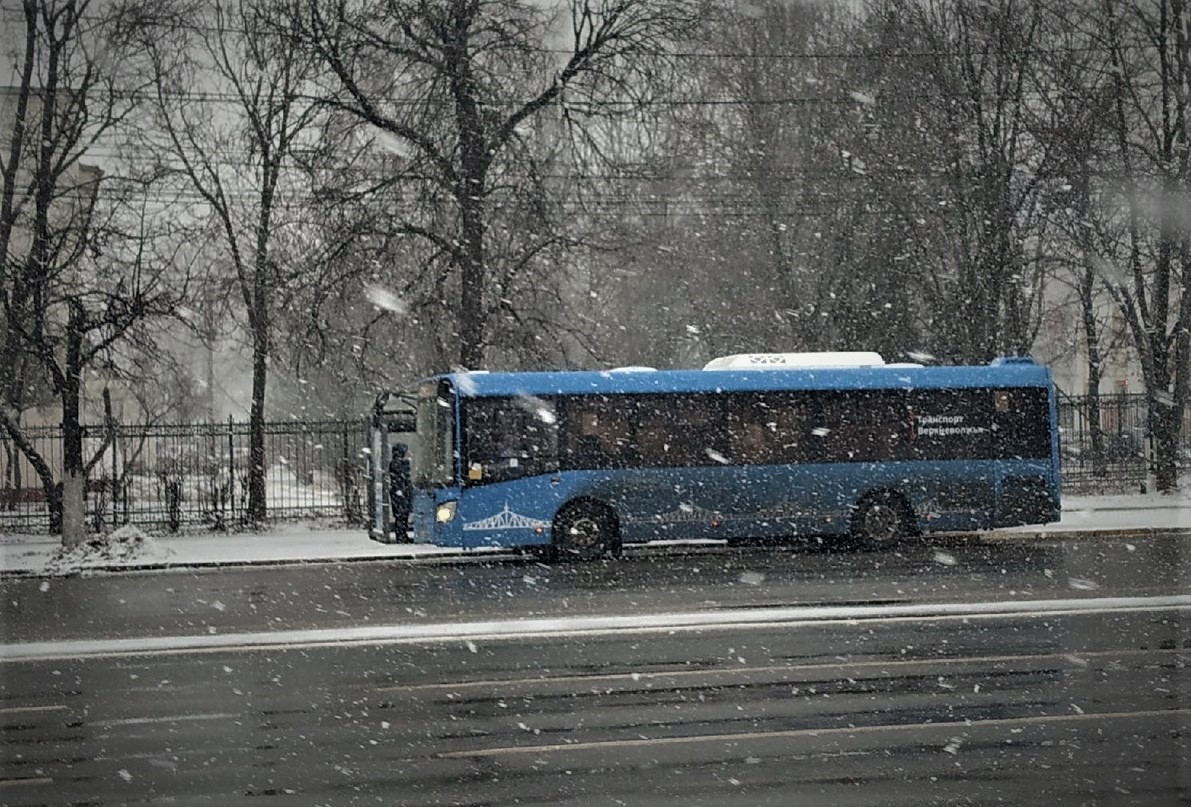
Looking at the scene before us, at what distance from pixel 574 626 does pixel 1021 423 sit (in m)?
13.3

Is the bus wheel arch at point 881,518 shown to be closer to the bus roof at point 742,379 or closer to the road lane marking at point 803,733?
the bus roof at point 742,379

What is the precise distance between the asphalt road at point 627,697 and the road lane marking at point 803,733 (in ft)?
0.10

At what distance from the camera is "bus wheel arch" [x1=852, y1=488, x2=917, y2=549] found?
2445cm

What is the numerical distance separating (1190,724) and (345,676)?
Result: 6181 millimetres

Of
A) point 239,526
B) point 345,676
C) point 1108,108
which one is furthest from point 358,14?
point 345,676

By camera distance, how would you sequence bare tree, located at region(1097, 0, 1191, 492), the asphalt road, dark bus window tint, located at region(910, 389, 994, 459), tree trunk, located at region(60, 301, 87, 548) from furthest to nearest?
bare tree, located at region(1097, 0, 1191, 492) → tree trunk, located at region(60, 301, 87, 548) → dark bus window tint, located at region(910, 389, 994, 459) → the asphalt road

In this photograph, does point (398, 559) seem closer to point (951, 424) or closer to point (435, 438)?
point (435, 438)

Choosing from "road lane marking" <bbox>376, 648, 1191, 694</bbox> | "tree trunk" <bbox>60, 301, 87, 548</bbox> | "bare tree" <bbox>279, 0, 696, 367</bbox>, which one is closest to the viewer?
"road lane marking" <bbox>376, 648, 1191, 694</bbox>

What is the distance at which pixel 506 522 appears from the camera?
23.0 metres

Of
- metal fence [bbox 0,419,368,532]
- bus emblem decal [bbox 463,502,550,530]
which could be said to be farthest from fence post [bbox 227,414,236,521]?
bus emblem decal [bbox 463,502,550,530]

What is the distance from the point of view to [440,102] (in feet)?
94.5

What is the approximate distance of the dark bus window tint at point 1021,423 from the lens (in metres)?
25.2

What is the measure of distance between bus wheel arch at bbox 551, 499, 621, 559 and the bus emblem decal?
375 mm

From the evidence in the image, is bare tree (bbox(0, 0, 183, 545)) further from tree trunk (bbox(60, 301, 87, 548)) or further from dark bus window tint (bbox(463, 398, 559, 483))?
dark bus window tint (bbox(463, 398, 559, 483))
